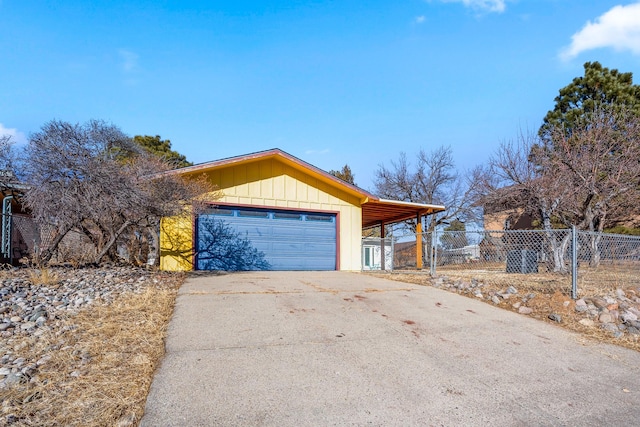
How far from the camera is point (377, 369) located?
3.42 meters

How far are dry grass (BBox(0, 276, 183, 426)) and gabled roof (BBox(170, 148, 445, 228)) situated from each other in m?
4.93

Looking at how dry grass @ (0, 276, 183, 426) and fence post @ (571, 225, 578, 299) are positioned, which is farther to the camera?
fence post @ (571, 225, 578, 299)

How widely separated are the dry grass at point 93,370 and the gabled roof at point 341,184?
4.93 m

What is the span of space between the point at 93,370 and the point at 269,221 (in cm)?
808

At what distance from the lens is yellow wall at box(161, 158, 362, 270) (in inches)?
410

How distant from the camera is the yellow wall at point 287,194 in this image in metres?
10.4

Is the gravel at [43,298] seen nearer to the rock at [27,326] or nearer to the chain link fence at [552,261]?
the rock at [27,326]

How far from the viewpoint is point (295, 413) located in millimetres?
2623

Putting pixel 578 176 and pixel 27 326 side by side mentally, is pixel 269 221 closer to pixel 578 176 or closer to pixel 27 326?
pixel 27 326

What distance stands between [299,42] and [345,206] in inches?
210

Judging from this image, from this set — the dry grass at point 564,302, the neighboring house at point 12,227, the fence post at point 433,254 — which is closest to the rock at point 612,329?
the dry grass at point 564,302

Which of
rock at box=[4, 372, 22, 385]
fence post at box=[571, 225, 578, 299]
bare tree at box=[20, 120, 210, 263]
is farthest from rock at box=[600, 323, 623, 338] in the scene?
bare tree at box=[20, 120, 210, 263]


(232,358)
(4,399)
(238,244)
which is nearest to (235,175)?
(238,244)

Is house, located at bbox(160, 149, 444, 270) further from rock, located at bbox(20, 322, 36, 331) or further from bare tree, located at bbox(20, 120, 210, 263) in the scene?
rock, located at bbox(20, 322, 36, 331)
